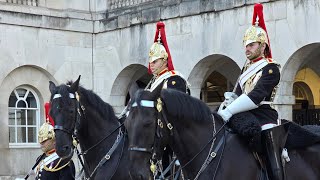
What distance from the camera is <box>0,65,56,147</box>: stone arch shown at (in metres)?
15.1

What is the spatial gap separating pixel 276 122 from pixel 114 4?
11.2 meters

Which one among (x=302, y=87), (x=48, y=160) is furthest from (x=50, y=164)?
(x=302, y=87)

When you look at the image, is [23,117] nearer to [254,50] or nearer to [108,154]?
[108,154]

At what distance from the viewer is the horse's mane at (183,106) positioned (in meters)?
5.34

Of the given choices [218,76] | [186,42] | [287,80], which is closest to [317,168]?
[287,80]

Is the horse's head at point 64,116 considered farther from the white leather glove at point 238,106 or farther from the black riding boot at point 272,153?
the black riding boot at point 272,153

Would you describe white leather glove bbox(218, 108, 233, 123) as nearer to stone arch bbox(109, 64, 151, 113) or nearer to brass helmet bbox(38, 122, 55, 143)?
brass helmet bbox(38, 122, 55, 143)

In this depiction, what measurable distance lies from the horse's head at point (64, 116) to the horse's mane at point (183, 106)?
1.88m

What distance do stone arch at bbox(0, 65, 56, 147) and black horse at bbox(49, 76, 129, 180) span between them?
8.12 metres

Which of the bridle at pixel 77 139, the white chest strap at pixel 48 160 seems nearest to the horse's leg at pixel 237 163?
the bridle at pixel 77 139

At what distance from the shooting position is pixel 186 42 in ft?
48.3

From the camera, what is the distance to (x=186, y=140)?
18.1 ft

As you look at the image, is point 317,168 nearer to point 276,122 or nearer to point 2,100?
point 276,122

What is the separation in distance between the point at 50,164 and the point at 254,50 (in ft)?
10.5
